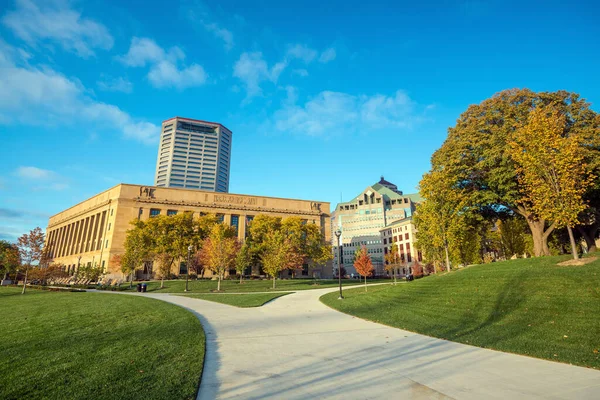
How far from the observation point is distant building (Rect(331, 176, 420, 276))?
116250 mm

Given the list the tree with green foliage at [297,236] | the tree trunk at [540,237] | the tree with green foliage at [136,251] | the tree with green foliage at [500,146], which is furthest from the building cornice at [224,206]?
the tree trunk at [540,237]

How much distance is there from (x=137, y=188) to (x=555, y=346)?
83.2m

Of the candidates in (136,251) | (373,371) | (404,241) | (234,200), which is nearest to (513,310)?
(373,371)

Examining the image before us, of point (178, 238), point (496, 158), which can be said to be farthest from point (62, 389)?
point (178, 238)

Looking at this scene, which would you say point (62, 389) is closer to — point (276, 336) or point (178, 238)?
point (276, 336)

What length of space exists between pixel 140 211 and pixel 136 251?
27076 mm

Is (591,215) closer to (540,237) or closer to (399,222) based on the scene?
(540,237)

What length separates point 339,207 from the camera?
130 m

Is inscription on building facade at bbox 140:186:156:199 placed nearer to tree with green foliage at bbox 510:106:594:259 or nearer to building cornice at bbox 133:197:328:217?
building cornice at bbox 133:197:328:217

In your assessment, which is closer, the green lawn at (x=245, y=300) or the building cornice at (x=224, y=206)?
the green lawn at (x=245, y=300)

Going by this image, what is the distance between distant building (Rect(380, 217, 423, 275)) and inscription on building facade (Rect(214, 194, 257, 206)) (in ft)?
150

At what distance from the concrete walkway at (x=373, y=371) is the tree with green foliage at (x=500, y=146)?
22.5 meters

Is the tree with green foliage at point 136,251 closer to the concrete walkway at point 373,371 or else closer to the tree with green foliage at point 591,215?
the concrete walkway at point 373,371

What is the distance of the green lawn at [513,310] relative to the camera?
8891mm
